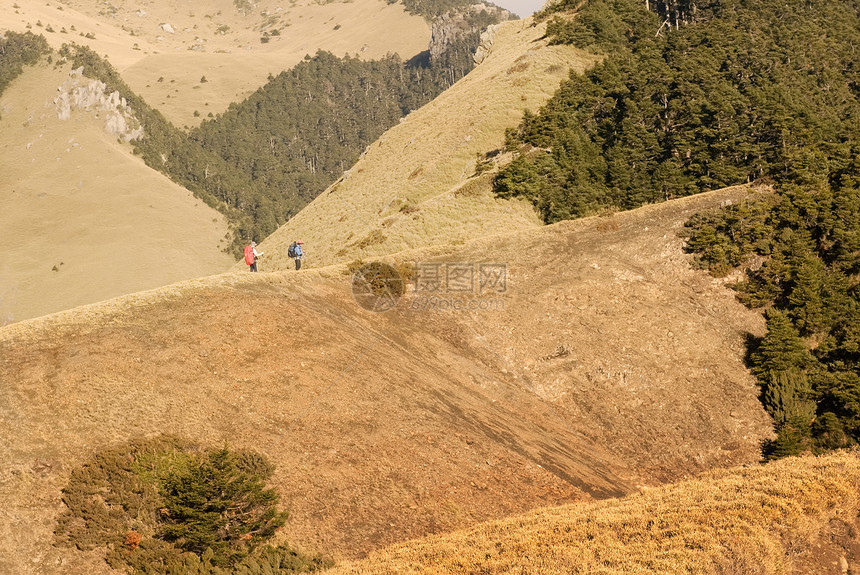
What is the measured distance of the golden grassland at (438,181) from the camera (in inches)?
1982

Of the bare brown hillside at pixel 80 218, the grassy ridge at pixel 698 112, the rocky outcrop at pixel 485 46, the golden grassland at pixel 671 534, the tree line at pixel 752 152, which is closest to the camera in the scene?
the golden grassland at pixel 671 534

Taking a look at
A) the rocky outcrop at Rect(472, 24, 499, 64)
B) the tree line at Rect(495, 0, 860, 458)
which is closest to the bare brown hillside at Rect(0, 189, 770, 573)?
the tree line at Rect(495, 0, 860, 458)

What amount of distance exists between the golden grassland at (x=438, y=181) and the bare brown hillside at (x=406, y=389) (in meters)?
12.2

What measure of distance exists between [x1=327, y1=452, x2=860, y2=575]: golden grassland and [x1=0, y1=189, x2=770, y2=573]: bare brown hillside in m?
2.60

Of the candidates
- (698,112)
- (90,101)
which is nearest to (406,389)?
(698,112)

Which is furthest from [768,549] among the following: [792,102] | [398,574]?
[792,102]

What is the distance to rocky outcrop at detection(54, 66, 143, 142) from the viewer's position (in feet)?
633

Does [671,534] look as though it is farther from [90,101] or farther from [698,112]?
[90,101]

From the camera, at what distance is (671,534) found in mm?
14164

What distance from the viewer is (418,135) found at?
77875mm

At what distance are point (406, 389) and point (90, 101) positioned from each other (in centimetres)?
20745

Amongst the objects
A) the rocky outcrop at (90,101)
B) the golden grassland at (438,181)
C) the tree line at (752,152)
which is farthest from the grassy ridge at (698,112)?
the rocky outcrop at (90,101)

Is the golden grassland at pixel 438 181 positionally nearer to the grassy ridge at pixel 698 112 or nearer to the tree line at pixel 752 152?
the tree line at pixel 752 152

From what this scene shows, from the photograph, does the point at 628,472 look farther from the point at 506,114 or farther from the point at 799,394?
the point at 506,114
